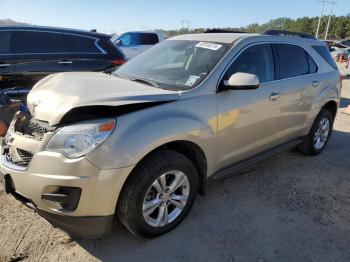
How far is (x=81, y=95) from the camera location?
115 inches

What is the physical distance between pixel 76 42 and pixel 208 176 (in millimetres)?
4524

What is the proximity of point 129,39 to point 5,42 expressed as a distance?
9.91m

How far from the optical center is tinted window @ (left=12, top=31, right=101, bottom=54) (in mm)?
6434

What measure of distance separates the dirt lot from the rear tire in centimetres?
83

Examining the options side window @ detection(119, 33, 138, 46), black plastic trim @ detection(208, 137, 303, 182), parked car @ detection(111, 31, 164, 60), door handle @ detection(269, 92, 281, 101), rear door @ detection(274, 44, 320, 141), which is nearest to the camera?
black plastic trim @ detection(208, 137, 303, 182)

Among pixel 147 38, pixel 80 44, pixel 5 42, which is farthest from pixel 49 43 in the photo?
pixel 147 38

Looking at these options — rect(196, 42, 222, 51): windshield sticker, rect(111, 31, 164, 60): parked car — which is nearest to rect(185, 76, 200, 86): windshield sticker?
rect(196, 42, 222, 51): windshield sticker

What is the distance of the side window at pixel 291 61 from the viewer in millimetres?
4336

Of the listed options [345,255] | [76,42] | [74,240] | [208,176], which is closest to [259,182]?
[208,176]

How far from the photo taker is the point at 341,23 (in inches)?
3039

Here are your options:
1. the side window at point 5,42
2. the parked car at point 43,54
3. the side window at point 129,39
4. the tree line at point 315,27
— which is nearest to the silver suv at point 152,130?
the parked car at point 43,54

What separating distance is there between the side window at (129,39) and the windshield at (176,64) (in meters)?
12.0

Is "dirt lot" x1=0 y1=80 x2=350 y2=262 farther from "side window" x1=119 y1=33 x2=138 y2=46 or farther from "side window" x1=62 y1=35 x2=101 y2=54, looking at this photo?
"side window" x1=119 y1=33 x2=138 y2=46

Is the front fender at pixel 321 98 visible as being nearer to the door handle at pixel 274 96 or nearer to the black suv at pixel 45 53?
the door handle at pixel 274 96
